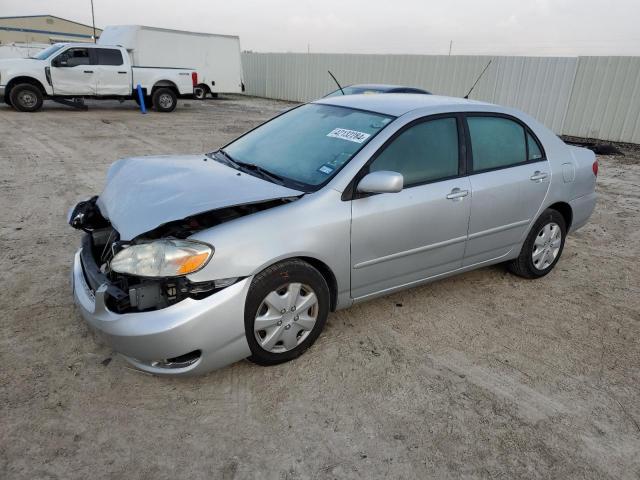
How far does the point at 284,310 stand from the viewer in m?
2.71

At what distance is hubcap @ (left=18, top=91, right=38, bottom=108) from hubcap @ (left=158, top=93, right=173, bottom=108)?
3.62m

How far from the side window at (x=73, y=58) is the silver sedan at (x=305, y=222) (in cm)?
1220

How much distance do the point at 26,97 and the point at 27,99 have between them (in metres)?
0.06

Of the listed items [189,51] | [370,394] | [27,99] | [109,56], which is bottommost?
[370,394]

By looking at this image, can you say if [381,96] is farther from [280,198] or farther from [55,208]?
[55,208]

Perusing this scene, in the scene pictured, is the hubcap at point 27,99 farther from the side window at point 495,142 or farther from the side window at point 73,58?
the side window at point 495,142

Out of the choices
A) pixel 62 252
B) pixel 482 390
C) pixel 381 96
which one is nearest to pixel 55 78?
pixel 62 252

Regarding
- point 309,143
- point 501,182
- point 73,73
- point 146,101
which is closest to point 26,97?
point 73,73

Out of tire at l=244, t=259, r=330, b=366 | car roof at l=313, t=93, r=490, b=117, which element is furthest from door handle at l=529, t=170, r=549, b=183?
tire at l=244, t=259, r=330, b=366

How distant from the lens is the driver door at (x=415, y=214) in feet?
9.75

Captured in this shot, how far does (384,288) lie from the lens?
324cm

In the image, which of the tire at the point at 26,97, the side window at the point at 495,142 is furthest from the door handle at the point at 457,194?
the tire at the point at 26,97

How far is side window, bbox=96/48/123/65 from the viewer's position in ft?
45.9

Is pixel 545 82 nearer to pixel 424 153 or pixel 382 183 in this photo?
pixel 424 153
